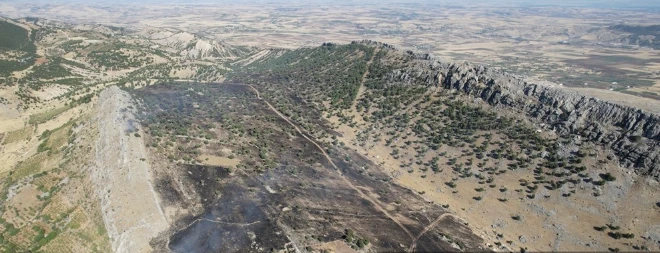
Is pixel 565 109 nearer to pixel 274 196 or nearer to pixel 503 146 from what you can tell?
pixel 503 146

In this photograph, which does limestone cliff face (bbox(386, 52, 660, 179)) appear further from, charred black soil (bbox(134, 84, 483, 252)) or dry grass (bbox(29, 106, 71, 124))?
dry grass (bbox(29, 106, 71, 124))

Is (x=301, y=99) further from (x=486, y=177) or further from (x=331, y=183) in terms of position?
(x=486, y=177)

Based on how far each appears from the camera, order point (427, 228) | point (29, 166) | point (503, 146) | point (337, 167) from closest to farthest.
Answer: point (427, 228) → point (29, 166) → point (337, 167) → point (503, 146)

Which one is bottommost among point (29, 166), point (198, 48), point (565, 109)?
point (29, 166)

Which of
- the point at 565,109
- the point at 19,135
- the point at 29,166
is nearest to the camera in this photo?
the point at 29,166

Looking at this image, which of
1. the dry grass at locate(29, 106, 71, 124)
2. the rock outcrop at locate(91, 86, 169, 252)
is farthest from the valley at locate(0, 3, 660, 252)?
the dry grass at locate(29, 106, 71, 124)

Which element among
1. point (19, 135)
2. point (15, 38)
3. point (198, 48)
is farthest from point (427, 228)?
point (15, 38)

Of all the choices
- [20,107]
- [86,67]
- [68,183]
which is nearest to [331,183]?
[68,183]
